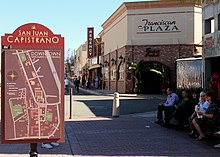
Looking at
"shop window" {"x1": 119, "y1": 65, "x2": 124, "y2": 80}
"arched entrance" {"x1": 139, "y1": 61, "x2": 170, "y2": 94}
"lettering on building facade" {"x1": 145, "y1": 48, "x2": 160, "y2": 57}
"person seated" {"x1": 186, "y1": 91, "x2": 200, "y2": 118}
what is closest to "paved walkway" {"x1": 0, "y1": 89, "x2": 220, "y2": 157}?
"person seated" {"x1": 186, "y1": 91, "x2": 200, "y2": 118}

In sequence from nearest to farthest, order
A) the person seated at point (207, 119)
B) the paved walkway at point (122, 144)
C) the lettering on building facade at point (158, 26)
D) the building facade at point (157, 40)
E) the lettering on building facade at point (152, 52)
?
the paved walkway at point (122, 144), the person seated at point (207, 119), the building facade at point (157, 40), the lettering on building facade at point (158, 26), the lettering on building facade at point (152, 52)

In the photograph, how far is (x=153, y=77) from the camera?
3769 cm

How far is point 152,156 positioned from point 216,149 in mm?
1658

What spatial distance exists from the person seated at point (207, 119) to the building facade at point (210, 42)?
6829 millimetres

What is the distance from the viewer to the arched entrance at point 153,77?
36.1 meters

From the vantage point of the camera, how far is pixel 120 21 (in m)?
41.1

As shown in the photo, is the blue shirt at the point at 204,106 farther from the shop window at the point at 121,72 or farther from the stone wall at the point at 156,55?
the shop window at the point at 121,72

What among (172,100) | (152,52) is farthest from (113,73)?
(172,100)

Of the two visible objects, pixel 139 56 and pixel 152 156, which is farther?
pixel 139 56

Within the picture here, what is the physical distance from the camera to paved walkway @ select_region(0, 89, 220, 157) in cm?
883

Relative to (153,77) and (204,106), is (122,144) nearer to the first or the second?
(204,106)

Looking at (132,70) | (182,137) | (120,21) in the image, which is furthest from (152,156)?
(120,21)

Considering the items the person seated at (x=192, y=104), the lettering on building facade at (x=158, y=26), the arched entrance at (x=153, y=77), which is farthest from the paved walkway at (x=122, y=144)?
the lettering on building facade at (x=158, y=26)

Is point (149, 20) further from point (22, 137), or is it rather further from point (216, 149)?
point (22, 137)
